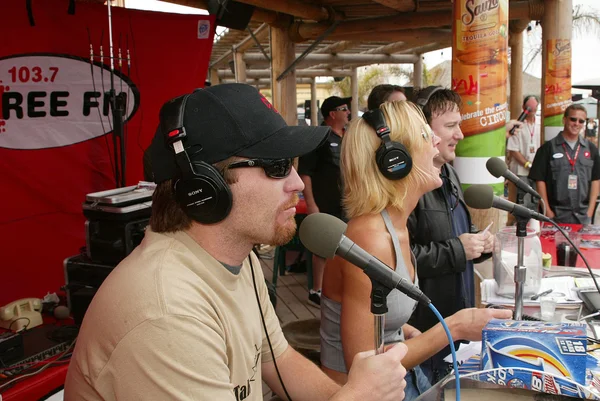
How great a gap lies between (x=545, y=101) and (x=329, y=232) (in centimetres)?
755

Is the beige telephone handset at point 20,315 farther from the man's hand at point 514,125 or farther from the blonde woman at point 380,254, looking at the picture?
the man's hand at point 514,125

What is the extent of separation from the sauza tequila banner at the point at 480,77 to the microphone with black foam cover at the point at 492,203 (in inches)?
89.9

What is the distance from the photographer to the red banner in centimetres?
386

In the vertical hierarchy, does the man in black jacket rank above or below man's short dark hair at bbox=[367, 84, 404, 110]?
below

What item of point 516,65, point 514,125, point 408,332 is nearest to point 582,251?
point 408,332

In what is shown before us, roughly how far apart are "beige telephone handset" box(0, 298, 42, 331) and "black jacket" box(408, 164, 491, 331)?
2087mm

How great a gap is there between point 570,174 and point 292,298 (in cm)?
348

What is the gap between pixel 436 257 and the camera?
2.51 m

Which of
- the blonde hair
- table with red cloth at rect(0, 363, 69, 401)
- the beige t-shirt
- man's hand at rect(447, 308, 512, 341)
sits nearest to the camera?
the beige t-shirt

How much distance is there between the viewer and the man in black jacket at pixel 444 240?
252cm

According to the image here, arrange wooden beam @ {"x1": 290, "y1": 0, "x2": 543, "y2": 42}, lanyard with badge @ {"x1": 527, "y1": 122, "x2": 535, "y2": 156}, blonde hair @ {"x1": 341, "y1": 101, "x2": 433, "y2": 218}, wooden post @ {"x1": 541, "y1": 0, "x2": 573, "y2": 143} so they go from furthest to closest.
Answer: lanyard with badge @ {"x1": 527, "y1": 122, "x2": 535, "y2": 156} → wooden beam @ {"x1": 290, "y1": 0, "x2": 543, "y2": 42} → wooden post @ {"x1": 541, "y1": 0, "x2": 573, "y2": 143} → blonde hair @ {"x1": 341, "y1": 101, "x2": 433, "y2": 218}

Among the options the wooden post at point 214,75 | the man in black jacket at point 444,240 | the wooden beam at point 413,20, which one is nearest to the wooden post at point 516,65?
the wooden beam at point 413,20

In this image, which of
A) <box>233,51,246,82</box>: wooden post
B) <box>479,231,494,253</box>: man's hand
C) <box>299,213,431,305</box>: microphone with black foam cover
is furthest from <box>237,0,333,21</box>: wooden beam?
<box>299,213,431,305</box>: microphone with black foam cover

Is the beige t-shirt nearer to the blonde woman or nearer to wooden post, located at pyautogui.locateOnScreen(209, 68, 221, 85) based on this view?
the blonde woman
